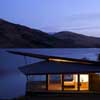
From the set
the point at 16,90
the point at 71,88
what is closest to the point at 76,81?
the point at 71,88

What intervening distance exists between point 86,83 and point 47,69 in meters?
2.66

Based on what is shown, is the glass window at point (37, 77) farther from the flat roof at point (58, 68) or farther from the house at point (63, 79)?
the flat roof at point (58, 68)

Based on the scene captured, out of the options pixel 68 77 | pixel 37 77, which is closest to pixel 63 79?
pixel 68 77

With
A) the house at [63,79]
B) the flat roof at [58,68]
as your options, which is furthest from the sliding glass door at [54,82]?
the flat roof at [58,68]

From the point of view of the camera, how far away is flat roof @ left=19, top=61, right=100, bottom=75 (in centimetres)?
2589

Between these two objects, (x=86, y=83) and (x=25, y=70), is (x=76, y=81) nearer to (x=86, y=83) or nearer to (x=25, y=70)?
(x=86, y=83)

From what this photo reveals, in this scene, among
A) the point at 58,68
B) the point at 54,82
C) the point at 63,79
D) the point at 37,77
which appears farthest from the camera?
the point at 58,68

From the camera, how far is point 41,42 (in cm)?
17738

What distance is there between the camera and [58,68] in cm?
2633

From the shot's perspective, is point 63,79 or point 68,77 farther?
point 68,77

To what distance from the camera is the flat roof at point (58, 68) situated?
25.9 m

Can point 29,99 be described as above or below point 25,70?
below

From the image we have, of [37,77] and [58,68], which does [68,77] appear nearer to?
[58,68]

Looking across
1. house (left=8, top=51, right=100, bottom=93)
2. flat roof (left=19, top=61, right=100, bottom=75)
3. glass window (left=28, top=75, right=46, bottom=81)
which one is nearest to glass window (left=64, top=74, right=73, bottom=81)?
house (left=8, top=51, right=100, bottom=93)
